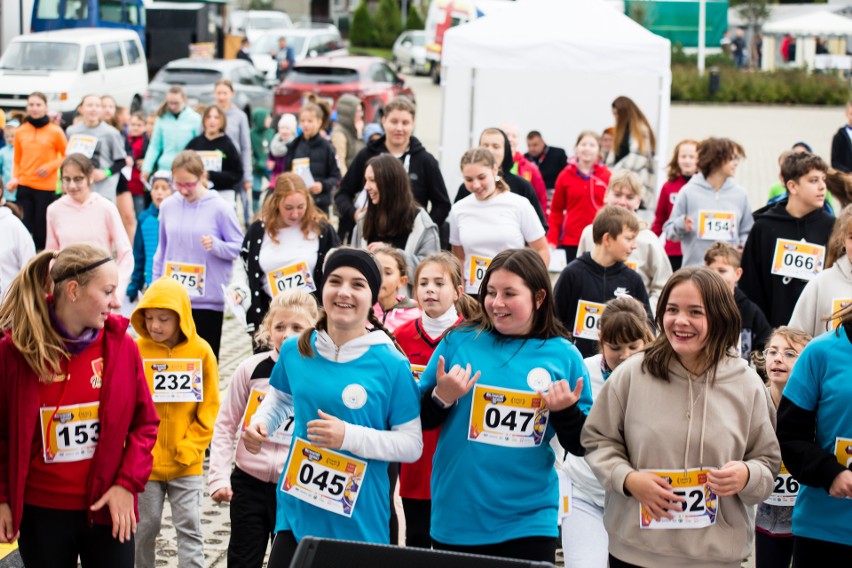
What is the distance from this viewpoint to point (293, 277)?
25.8ft

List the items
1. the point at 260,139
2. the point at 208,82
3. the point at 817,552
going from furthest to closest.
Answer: the point at 208,82 → the point at 260,139 → the point at 817,552

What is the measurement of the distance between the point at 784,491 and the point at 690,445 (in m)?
1.41

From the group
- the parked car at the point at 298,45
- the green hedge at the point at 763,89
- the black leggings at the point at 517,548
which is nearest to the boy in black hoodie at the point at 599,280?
the black leggings at the point at 517,548

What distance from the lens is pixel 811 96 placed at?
41.4 metres

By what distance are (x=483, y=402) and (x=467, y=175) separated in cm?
409

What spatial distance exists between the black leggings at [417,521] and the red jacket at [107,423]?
1.20 meters

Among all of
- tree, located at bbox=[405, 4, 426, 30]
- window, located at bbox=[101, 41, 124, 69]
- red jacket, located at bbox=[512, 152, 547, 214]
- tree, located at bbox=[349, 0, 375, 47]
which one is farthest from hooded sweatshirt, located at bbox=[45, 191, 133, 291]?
tree, located at bbox=[349, 0, 375, 47]

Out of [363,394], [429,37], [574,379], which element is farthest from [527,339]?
[429,37]

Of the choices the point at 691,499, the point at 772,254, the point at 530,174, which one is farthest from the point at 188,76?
the point at 691,499

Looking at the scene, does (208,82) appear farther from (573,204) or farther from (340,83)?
(573,204)

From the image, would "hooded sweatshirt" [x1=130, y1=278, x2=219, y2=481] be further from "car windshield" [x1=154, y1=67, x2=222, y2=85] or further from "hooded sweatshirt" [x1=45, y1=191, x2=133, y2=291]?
"car windshield" [x1=154, y1=67, x2=222, y2=85]

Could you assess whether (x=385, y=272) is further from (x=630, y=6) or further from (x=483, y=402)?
(x=630, y=6)

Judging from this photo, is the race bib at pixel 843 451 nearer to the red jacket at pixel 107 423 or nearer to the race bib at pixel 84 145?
the red jacket at pixel 107 423

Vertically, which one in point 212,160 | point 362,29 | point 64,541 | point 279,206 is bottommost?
point 64,541
